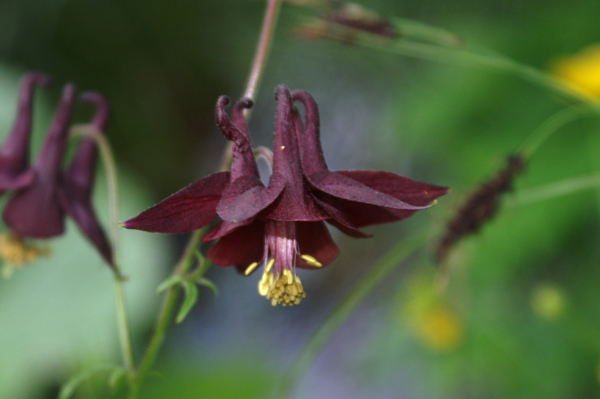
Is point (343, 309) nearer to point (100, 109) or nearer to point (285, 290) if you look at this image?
point (285, 290)

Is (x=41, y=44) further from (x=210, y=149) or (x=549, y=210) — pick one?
(x=549, y=210)

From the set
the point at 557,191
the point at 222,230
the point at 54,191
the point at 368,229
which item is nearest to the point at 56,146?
the point at 54,191

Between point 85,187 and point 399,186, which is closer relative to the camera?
point 399,186

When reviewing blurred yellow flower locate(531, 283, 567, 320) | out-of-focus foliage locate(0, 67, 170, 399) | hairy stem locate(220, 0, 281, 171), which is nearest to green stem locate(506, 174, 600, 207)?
blurred yellow flower locate(531, 283, 567, 320)

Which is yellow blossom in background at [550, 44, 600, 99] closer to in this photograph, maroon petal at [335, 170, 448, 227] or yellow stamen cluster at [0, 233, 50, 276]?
maroon petal at [335, 170, 448, 227]

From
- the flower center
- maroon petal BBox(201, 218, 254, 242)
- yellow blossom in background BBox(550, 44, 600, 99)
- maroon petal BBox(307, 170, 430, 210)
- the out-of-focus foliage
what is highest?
yellow blossom in background BBox(550, 44, 600, 99)

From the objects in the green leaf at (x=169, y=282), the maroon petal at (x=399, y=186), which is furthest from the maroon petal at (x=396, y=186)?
the green leaf at (x=169, y=282)

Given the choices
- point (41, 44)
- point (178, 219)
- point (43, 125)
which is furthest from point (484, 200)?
point (41, 44)
